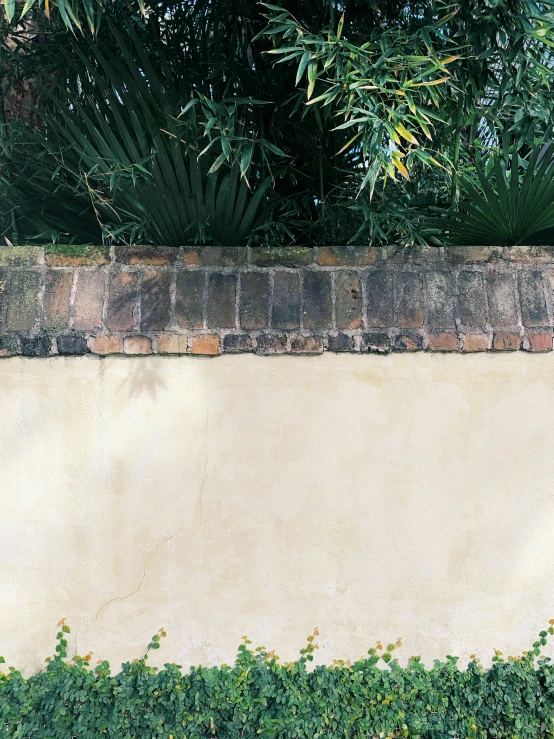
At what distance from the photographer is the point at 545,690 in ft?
8.41

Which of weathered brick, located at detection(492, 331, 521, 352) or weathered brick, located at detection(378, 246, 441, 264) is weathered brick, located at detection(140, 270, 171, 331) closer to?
weathered brick, located at detection(378, 246, 441, 264)

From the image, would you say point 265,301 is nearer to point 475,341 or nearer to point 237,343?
point 237,343

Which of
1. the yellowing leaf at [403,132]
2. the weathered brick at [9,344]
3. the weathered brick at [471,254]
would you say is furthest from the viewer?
the weathered brick at [471,254]

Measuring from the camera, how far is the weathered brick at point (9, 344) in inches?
98.3

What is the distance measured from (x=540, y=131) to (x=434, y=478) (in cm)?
154

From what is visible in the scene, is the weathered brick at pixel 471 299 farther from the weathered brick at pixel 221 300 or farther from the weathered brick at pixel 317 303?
the weathered brick at pixel 221 300

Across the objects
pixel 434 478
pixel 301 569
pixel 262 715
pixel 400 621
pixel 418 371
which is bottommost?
pixel 262 715

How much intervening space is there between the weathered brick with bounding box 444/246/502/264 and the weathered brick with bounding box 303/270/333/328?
478 mm

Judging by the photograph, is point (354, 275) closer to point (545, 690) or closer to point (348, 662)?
point (348, 662)

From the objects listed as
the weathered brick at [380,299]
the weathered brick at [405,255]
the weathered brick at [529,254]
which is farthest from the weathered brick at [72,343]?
the weathered brick at [529,254]

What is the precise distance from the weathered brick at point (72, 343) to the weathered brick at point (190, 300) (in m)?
0.35

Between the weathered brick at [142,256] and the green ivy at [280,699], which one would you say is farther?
the weathered brick at [142,256]

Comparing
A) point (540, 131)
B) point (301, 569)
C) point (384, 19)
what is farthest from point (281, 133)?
point (301, 569)

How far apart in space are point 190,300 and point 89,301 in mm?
370
